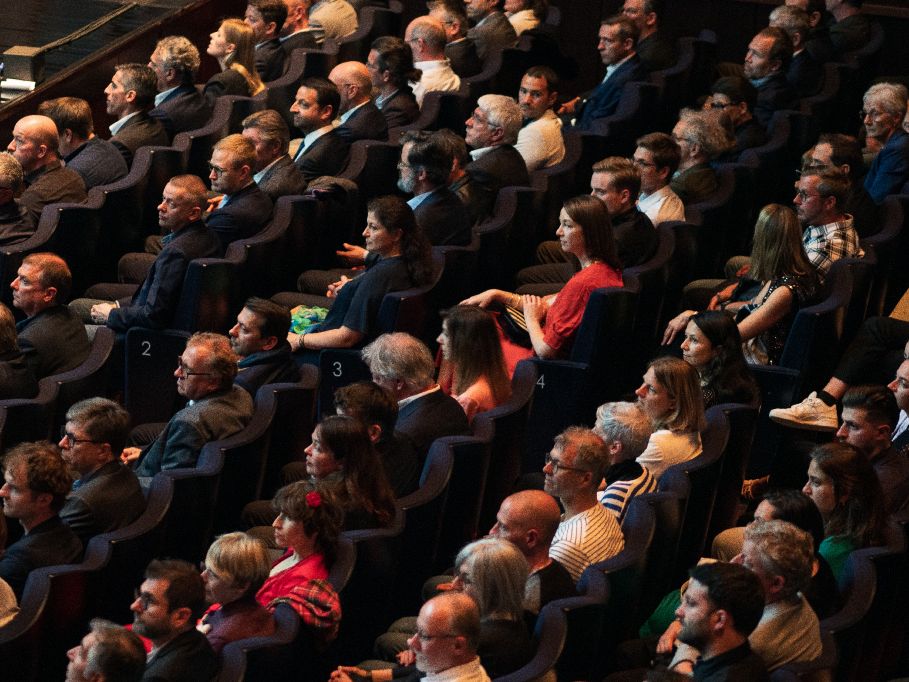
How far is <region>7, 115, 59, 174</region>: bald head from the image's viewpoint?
4.79m

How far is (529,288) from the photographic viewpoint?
475 cm

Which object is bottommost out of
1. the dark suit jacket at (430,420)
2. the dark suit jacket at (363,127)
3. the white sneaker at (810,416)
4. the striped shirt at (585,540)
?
the white sneaker at (810,416)

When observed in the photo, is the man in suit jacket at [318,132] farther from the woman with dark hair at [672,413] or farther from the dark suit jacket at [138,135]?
the woman with dark hair at [672,413]

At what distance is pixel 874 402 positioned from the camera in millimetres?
3637

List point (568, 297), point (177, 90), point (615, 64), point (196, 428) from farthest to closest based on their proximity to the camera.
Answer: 1. point (615, 64)
2. point (177, 90)
3. point (568, 297)
4. point (196, 428)

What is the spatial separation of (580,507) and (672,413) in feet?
1.35

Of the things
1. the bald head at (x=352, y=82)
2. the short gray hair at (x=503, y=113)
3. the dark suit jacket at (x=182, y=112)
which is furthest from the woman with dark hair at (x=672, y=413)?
the dark suit jacket at (x=182, y=112)

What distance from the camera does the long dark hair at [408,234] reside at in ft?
14.1

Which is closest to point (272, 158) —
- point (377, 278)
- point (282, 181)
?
point (282, 181)

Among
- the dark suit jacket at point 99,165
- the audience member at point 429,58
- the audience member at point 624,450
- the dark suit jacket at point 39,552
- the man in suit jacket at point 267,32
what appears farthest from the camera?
the man in suit jacket at point 267,32

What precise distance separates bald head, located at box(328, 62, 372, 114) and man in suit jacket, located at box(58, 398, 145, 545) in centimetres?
207

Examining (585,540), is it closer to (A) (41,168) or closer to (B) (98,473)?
(B) (98,473)

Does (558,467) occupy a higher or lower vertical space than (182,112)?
lower

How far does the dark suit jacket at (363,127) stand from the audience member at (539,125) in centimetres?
45
